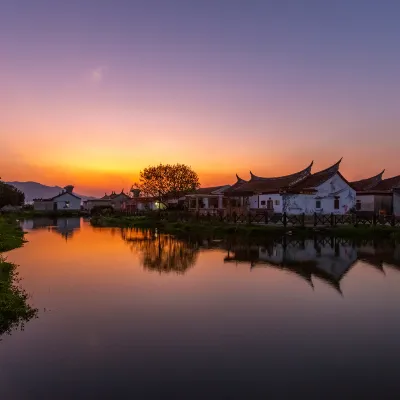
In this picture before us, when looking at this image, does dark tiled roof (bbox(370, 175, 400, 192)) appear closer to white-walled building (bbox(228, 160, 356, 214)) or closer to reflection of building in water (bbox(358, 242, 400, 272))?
white-walled building (bbox(228, 160, 356, 214))

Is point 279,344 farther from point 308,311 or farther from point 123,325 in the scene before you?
point 123,325

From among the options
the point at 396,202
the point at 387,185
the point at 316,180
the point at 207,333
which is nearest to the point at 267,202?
the point at 316,180

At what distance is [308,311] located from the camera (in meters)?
12.9

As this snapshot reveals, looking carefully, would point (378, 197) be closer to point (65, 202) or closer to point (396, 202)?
point (396, 202)

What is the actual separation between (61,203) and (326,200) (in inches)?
2730

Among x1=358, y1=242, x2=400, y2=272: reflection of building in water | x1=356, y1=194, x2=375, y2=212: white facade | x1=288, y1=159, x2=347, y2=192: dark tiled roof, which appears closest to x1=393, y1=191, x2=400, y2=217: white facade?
x1=356, y1=194, x2=375, y2=212: white facade

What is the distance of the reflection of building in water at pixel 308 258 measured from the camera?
19719mm

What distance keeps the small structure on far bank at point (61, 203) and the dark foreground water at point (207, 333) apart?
76.4 meters

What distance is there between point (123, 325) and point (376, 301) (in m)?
9.20

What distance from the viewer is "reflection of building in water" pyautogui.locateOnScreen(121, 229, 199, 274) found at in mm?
21516

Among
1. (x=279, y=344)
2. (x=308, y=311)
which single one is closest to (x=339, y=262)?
(x=308, y=311)

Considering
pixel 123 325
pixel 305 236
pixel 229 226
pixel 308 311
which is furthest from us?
pixel 229 226

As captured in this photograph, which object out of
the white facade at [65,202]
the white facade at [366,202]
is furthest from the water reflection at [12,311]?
the white facade at [65,202]

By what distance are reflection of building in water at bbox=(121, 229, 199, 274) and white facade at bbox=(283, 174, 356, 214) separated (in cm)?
1537
